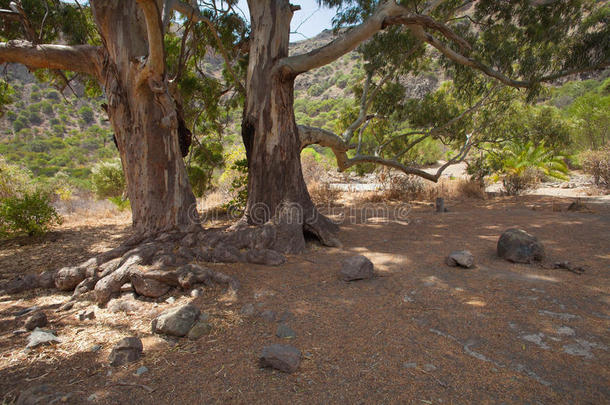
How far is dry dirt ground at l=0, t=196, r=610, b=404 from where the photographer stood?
148cm

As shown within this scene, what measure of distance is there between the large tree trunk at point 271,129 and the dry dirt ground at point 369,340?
1.06 metres

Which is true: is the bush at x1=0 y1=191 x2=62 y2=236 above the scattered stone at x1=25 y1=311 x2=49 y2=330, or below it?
above

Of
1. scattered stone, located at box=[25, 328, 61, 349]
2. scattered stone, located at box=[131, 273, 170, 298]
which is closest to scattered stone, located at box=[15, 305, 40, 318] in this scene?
scattered stone, located at box=[25, 328, 61, 349]

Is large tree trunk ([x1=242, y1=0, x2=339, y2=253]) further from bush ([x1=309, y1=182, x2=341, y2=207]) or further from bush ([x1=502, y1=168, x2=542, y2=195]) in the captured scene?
bush ([x1=502, y1=168, x2=542, y2=195])

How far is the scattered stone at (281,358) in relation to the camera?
64.1 inches

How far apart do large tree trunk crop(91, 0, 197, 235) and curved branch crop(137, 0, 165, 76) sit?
221mm

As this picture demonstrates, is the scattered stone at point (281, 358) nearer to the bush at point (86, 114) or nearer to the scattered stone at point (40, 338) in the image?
the scattered stone at point (40, 338)

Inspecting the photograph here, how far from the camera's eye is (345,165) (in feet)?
20.4

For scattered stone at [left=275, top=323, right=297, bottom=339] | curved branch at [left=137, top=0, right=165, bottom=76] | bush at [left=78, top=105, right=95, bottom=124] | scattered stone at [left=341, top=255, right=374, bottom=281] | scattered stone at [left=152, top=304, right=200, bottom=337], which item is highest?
bush at [left=78, top=105, right=95, bottom=124]

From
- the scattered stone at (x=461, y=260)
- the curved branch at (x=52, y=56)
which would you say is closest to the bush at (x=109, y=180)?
the curved branch at (x=52, y=56)

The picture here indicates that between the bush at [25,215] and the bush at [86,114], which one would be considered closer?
the bush at [25,215]

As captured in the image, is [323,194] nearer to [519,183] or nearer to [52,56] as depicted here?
[519,183]

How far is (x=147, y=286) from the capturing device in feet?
8.64

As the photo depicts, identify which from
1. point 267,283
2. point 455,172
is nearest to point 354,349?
point 267,283
